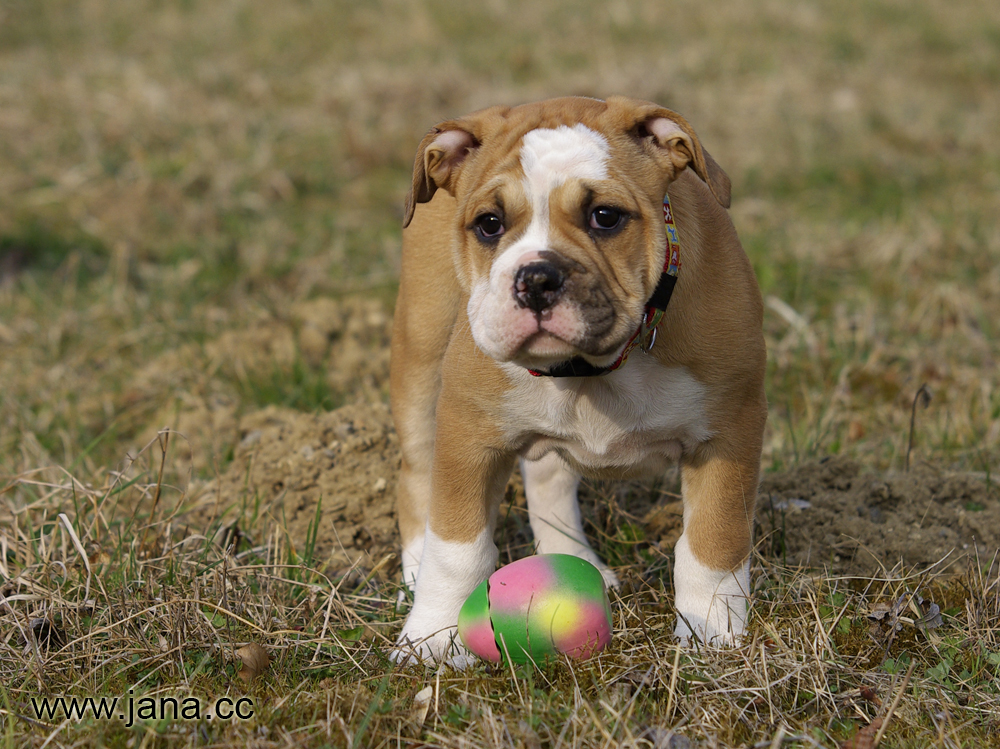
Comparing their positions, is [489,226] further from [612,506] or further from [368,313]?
[368,313]

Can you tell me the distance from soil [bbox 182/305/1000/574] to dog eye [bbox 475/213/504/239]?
1.29m

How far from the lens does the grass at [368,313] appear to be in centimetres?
279

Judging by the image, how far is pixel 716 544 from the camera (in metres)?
2.97

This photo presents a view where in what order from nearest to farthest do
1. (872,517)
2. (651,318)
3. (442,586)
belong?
(651,318) < (442,586) < (872,517)

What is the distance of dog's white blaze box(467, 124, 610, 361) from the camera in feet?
8.23

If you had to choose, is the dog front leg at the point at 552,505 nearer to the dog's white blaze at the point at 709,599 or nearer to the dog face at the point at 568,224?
the dog's white blaze at the point at 709,599

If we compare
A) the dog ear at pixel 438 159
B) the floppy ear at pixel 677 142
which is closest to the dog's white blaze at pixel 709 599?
the floppy ear at pixel 677 142

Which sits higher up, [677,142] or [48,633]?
[677,142]

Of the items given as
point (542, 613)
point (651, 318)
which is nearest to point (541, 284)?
point (651, 318)

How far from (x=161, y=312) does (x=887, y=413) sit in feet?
13.5

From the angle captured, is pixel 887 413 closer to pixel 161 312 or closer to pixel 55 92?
pixel 161 312

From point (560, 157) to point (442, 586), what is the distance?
1376 mm

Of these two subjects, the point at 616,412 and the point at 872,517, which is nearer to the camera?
the point at 616,412

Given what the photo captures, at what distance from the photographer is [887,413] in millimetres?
4902
